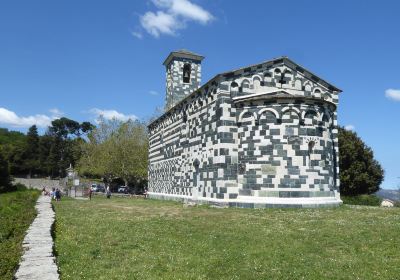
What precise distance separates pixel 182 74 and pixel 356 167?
21.4m

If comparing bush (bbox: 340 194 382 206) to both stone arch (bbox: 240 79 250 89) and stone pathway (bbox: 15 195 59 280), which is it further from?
stone pathway (bbox: 15 195 59 280)

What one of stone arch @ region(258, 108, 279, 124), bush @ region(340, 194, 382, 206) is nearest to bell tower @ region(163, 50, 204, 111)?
stone arch @ region(258, 108, 279, 124)

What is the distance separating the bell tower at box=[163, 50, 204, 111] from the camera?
123ft

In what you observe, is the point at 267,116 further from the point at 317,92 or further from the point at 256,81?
the point at 317,92

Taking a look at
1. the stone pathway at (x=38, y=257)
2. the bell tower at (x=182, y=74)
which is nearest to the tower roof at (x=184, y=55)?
the bell tower at (x=182, y=74)

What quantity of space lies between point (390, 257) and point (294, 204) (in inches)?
447

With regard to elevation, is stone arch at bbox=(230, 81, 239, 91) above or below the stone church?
above

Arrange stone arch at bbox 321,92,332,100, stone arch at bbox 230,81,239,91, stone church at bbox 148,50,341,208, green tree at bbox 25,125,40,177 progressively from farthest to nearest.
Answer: green tree at bbox 25,125,40,177 → stone arch at bbox 321,92,332,100 → stone arch at bbox 230,81,239,91 → stone church at bbox 148,50,341,208

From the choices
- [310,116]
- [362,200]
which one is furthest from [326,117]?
[362,200]

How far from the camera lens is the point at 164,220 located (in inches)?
658

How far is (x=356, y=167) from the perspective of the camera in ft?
137

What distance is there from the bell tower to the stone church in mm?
10101

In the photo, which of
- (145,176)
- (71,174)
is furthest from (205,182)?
(145,176)

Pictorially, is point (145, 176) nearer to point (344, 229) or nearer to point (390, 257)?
point (344, 229)
